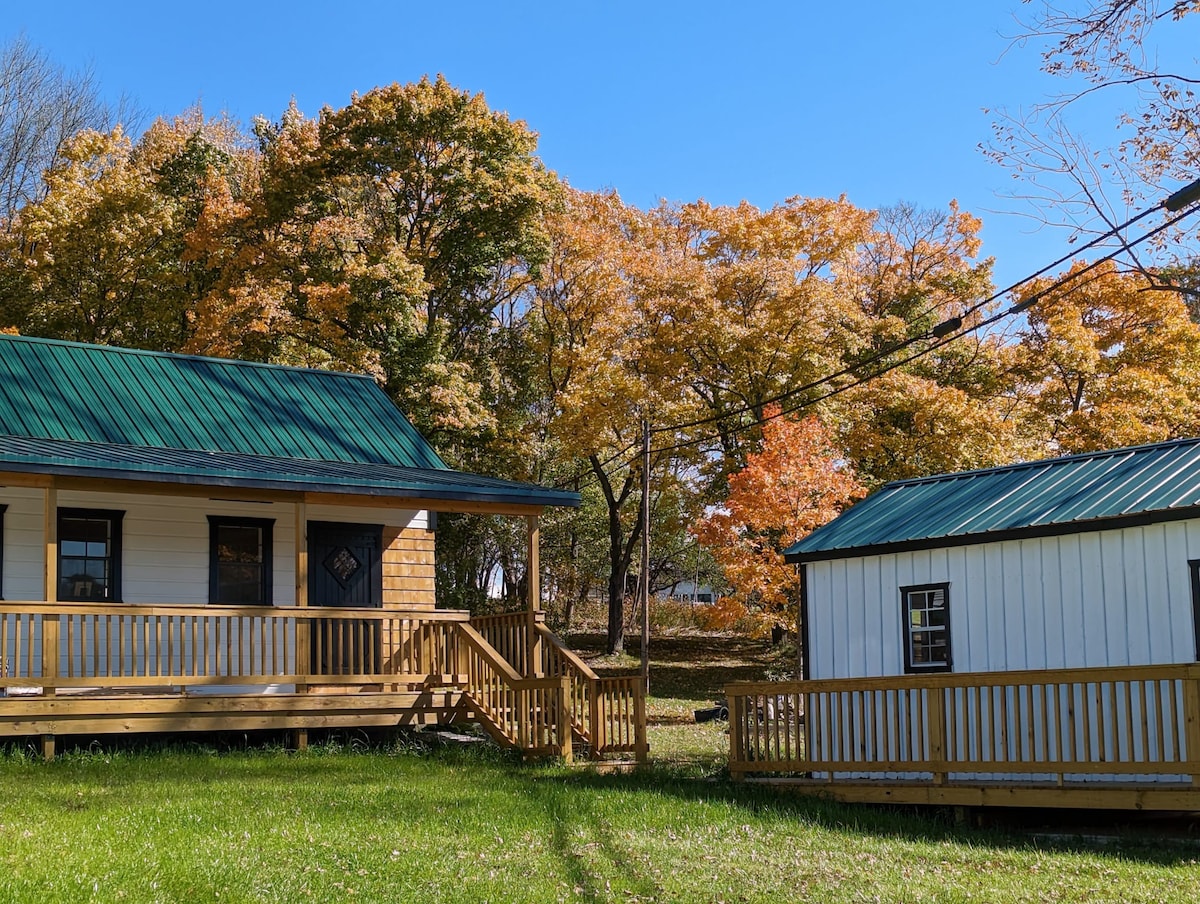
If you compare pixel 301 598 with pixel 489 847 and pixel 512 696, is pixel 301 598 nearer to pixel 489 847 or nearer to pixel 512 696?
pixel 512 696

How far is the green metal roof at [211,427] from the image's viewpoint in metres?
17.3

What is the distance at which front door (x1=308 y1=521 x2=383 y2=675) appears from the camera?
67.2ft

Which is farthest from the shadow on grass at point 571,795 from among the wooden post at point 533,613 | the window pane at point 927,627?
the wooden post at point 533,613

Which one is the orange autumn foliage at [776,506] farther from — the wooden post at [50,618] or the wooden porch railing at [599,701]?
the wooden post at [50,618]

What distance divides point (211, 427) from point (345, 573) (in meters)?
3.03

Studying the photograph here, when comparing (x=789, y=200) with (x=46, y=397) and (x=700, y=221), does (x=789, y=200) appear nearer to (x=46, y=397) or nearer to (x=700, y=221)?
(x=700, y=221)

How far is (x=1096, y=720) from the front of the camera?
13.3 m

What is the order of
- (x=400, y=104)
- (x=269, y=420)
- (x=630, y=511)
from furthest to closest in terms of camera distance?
(x=630, y=511) → (x=400, y=104) → (x=269, y=420)

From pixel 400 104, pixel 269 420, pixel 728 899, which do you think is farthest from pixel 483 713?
pixel 400 104

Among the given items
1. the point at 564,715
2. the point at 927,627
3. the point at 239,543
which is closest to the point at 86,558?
the point at 239,543

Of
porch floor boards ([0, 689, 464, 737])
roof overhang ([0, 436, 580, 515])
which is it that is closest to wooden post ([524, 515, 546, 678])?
roof overhang ([0, 436, 580, 515])

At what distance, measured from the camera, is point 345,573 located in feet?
68.6

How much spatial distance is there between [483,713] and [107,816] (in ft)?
25.5

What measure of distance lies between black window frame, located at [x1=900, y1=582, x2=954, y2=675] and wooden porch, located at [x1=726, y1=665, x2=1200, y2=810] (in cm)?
71
